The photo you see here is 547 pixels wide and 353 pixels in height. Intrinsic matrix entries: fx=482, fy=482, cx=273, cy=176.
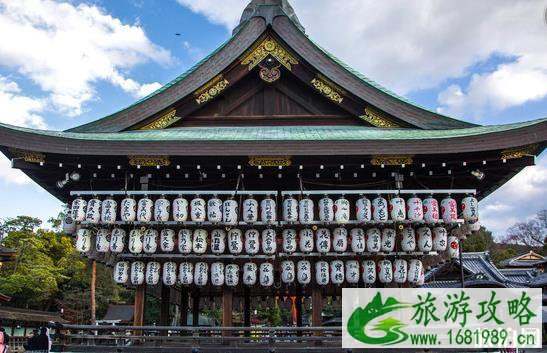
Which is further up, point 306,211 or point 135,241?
point 306,211

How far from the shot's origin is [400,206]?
409 inches

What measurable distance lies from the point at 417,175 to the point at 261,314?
66.8ft

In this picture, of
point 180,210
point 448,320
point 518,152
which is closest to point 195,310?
point 180,210

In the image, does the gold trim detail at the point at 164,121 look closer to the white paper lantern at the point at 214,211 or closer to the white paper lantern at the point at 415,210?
the white paper lantern at the point at 214,211

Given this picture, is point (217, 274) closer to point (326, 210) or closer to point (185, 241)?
point (185, 241)

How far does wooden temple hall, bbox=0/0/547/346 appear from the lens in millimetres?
10367

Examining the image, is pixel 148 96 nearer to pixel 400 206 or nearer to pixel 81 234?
pixel 81 234

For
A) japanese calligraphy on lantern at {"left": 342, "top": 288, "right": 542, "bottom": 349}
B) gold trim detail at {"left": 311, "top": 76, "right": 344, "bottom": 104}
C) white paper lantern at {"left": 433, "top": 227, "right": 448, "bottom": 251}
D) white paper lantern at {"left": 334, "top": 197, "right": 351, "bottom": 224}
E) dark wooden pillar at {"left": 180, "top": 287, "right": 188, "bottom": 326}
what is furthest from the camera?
dark wooden pillar at {"left": 180, "top": 287, "right": 188, "bottom": 326}

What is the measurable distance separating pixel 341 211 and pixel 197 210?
3150 mm

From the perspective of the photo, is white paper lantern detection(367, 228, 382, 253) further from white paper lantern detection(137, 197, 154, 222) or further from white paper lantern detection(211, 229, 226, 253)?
white paper lantern detection(137, 197, 154, 222)

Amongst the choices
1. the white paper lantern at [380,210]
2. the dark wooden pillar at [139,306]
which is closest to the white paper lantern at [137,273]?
the dark wooden pillar at [139,306]

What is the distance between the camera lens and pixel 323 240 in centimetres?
1053

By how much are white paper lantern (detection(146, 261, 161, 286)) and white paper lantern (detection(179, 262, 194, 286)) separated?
545 mm

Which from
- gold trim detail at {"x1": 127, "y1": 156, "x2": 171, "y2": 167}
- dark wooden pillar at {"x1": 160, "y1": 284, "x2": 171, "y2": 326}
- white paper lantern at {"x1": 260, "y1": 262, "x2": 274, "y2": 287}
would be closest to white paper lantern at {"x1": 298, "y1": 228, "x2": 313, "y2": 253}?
white paper lantern at {"x1": 260, "y1": 262, "x2": 274, "y2": 287}
